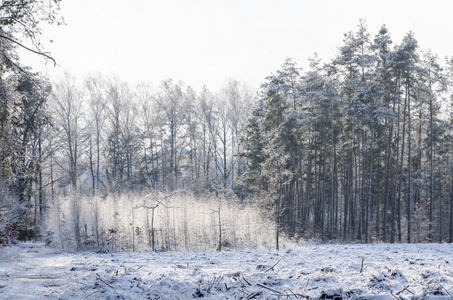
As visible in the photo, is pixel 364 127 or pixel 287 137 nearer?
pixel 364 127

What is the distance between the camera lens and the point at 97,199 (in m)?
16.5

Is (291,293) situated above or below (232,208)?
above

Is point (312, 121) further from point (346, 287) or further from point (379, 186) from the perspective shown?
point (346, 287)

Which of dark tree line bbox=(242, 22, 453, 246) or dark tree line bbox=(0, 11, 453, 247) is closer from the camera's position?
dark tree line bbox=(0, 11, 453, 247)

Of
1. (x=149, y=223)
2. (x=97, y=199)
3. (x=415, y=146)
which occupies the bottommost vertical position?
(x=149, y=223)

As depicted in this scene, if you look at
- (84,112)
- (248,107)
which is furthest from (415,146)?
(84,112)

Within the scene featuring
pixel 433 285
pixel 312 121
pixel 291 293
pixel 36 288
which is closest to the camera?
pixel 433 285

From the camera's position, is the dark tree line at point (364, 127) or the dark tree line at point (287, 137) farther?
the dark tree line at point (364, 127)

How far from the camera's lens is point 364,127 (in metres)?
22.4

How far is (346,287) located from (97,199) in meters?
14.7

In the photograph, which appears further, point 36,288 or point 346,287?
point 36,288

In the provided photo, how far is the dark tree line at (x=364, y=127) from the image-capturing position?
67.0ft

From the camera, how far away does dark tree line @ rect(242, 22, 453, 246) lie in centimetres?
2042

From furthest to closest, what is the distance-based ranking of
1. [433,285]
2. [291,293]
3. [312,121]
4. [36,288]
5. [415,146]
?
[415,146] < [312,121] < [36,288] < [291,293] < [433,285]
